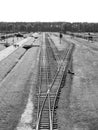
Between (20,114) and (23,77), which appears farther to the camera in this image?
(23,77)

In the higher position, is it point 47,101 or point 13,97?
point 47,101

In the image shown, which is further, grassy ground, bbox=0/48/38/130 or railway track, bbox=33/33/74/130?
grassy ground, bbox=0/48/38/130

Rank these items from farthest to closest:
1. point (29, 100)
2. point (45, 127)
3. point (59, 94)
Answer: point (59, 94), point (29, 100), point (45, 127)

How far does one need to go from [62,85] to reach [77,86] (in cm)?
131

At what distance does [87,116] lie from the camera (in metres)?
15.0

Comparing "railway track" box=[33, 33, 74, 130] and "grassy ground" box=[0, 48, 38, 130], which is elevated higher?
"railway track" box=[33, 33, 74, 130]

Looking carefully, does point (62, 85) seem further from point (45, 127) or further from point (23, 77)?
point (45, 127)

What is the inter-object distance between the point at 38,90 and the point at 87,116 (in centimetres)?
665

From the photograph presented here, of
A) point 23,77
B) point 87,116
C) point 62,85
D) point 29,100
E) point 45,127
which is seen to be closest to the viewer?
point 45,127

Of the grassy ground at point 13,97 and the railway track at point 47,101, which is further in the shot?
the grassy ground at point 13,97

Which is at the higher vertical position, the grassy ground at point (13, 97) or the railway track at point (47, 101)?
the railway track at point (47, 101)

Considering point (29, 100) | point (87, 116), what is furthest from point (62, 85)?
point (87, 116)

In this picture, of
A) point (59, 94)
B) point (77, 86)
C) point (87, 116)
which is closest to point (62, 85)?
point (77, 86)

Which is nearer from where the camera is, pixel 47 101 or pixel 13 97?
pixel 47 101
